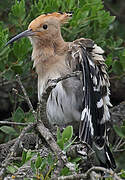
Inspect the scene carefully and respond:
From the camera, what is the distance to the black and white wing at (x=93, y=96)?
338 centimetres

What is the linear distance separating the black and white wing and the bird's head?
→ 0.32 m

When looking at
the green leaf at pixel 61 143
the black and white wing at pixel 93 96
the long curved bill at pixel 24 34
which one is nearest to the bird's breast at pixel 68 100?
the black and white wing at pixel 93 96

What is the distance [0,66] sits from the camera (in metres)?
3.57

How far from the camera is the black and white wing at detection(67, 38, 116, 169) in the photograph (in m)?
3.38

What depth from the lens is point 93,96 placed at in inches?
137

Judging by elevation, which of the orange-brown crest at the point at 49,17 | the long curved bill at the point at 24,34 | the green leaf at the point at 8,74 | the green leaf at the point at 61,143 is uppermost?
the orange-brown crest at the point at 49,17

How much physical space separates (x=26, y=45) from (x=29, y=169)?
142 cm

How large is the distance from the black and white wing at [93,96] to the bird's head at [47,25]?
12.6 inches

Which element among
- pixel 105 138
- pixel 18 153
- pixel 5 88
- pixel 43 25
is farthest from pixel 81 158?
pixel 5 88

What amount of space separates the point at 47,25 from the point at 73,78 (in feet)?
2.08

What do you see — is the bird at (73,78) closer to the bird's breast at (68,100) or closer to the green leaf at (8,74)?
the bird's breast at (68,100)

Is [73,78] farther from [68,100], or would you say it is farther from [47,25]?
[47,25]

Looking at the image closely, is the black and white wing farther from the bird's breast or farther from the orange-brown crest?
the orange-brown crest

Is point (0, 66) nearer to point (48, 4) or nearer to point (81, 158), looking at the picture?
point (48, 4)
